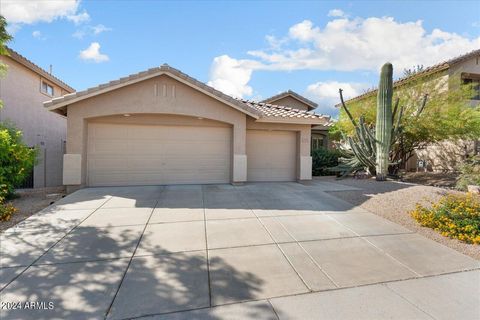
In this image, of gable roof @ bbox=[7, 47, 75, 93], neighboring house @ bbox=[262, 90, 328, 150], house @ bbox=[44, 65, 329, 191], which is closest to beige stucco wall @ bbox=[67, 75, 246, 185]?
house @ bbox=[44, 65, 329, 191]

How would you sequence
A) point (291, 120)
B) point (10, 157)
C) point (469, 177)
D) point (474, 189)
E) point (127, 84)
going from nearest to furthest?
point (474, 189), point (10, 157), point (469, 177), point (127, 84), point (291, 120)

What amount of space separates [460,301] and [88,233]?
5.91 metres

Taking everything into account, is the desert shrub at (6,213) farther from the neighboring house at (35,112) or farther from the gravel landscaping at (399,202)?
the gravel landscaping at (399,202)

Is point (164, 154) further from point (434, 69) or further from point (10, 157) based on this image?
point (434, 69)

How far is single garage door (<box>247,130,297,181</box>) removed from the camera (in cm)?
1059

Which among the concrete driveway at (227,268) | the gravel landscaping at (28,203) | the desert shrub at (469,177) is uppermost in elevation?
the desert shrub at (469,177)

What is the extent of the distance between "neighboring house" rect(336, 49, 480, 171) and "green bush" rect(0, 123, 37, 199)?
630 inches

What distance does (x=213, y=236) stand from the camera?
15.2ft

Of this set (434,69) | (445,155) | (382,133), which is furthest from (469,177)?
(434,69)

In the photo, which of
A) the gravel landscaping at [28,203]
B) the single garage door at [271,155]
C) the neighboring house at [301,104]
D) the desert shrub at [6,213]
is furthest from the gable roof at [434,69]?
the desert shrub at [6,213]

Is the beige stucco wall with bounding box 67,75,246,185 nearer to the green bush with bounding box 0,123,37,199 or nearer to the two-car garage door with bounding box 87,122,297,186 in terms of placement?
the two-car garage door with bounding box 87,122,297,186

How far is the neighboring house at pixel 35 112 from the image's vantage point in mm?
10680

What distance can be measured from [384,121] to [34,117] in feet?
53.8

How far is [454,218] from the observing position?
521 centimetres
